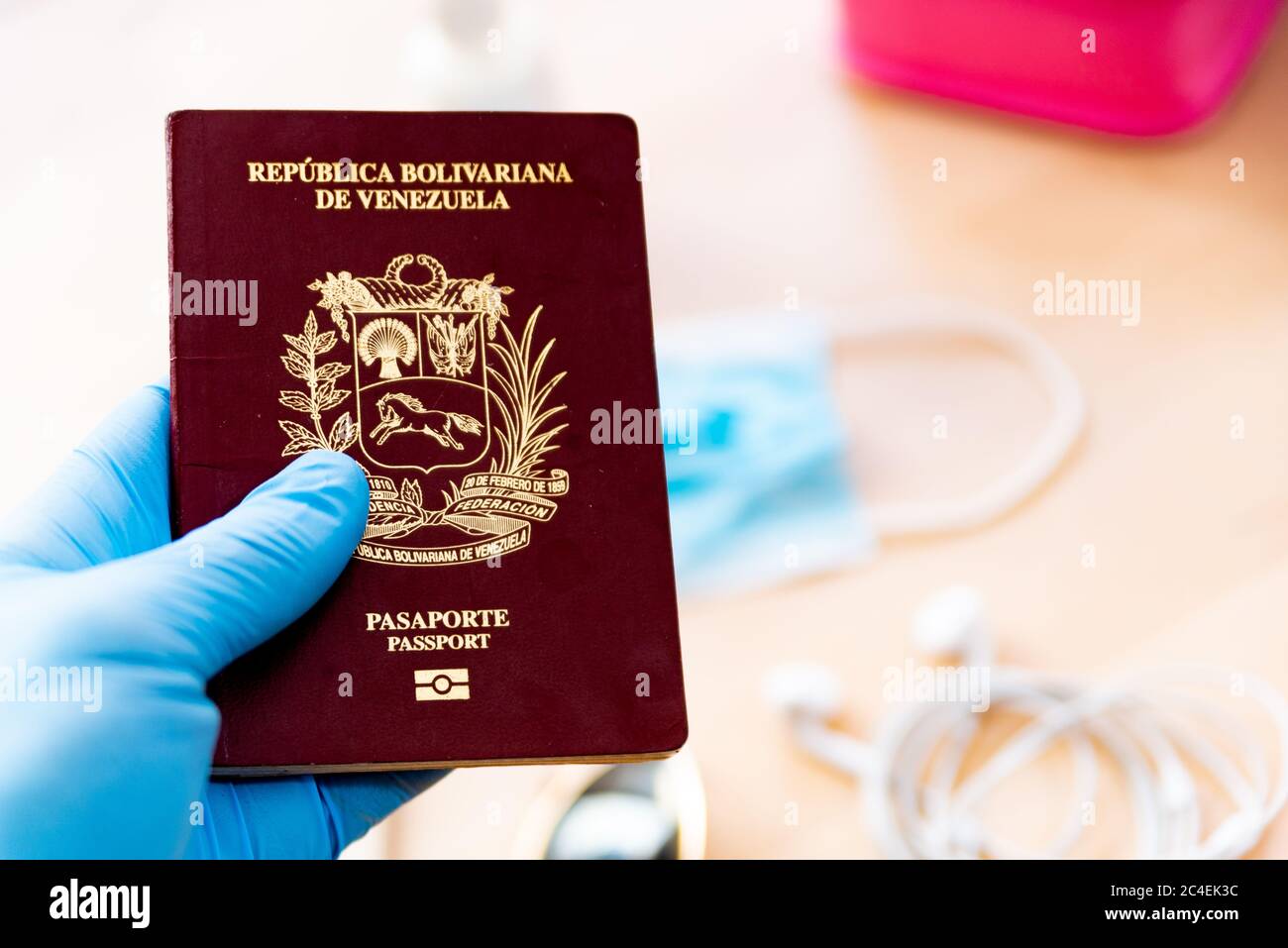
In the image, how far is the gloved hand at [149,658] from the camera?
550 mm

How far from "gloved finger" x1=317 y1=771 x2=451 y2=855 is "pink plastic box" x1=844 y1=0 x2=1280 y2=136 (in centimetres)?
69

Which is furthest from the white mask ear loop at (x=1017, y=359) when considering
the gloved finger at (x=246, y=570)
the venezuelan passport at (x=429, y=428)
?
the gloved finger at (x=246, y=570)

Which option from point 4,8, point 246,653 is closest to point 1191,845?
point 246,653

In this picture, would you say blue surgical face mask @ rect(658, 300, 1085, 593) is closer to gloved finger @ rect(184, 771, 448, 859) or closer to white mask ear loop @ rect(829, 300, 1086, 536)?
white mask ear loop @ rect(829, 300, 1086, 536)

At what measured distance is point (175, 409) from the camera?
595 mm

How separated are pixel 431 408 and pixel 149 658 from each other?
6.8 inches

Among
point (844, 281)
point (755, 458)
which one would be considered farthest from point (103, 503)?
point (844, 281)

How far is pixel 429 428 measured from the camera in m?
A: 0.61

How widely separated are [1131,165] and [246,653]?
0.78 meters

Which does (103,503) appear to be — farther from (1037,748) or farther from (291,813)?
(1037,748)

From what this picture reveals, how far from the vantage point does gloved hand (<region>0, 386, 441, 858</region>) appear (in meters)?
0.55
